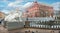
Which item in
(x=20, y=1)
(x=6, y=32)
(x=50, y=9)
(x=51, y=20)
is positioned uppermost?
(x=20, y=1)

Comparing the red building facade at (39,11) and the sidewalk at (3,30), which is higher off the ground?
the red building facade at (39,11)

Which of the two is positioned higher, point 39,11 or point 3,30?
point 39,11

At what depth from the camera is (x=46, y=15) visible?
1688 millimetres

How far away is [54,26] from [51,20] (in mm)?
87

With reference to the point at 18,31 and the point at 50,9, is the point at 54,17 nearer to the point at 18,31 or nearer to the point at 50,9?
the point at 50,9

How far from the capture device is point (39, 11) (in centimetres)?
172

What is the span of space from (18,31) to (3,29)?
0.66ft

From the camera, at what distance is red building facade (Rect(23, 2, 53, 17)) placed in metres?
1.69

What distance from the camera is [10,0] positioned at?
1.74 metres

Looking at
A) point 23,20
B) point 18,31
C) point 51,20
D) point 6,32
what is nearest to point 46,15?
point 51,20

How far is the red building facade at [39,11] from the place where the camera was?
5.56 ft

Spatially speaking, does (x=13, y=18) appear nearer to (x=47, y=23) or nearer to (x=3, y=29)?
(x=3, y=29)

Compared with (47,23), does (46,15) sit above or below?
above

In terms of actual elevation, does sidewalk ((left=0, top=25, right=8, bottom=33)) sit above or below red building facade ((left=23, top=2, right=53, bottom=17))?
below
